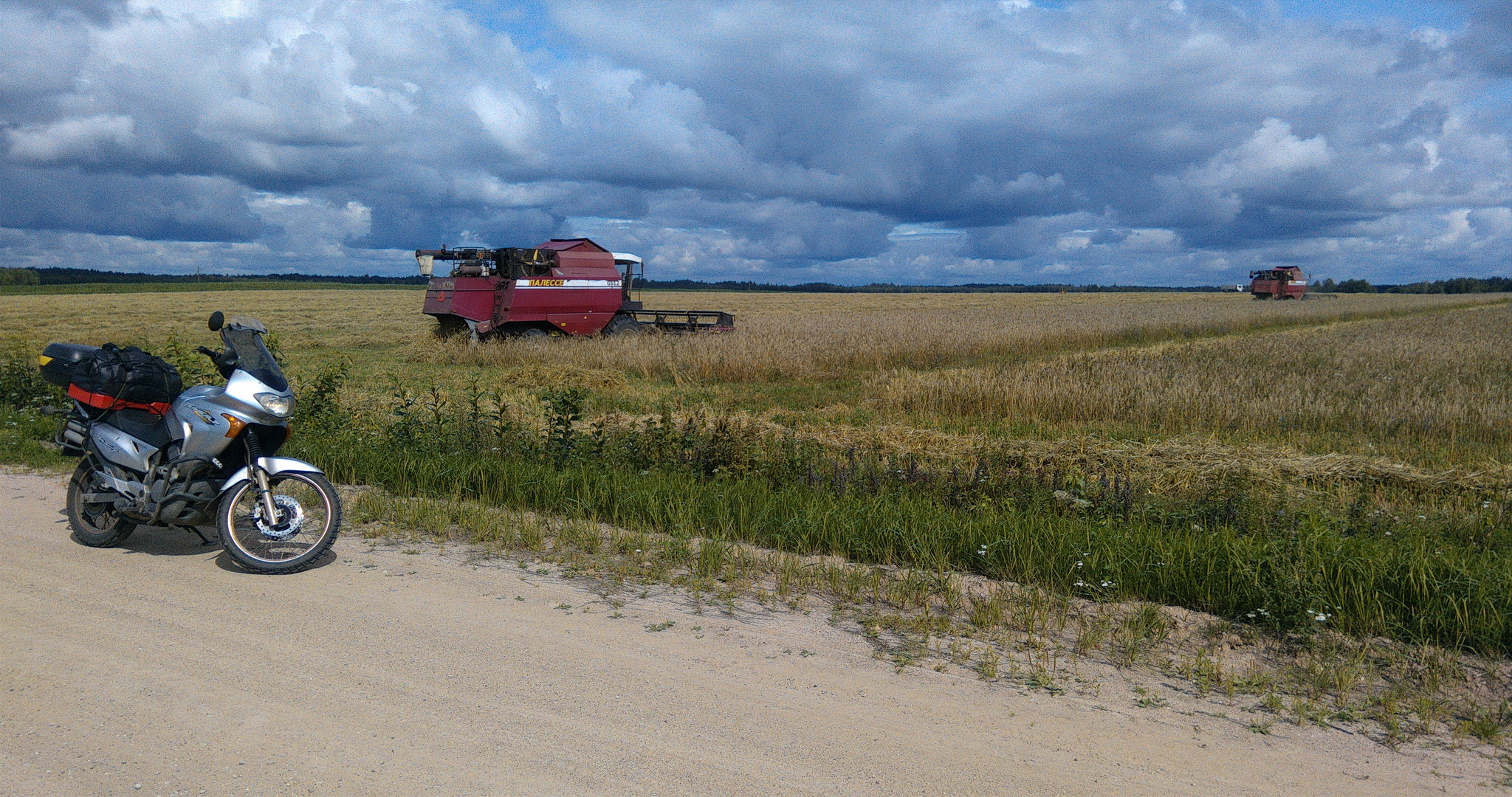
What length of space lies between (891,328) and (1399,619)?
69.4ft

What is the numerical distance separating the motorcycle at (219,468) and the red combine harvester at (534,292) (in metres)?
16.1

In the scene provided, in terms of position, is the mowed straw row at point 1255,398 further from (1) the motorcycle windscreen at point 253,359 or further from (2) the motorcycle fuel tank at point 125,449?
(2) the motorcycle fuel tank at point 125,449

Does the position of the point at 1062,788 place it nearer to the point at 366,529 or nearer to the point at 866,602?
the point at 866,602

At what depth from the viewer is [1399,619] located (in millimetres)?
4930

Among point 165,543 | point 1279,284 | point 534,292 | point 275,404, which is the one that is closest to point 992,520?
point 275,404

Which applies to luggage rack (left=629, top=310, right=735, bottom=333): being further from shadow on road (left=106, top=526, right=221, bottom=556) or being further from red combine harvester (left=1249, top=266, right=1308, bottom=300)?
red combine harvester (left=1249, top=266, right=1308, bottom=300)

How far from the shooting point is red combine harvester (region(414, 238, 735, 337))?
2250 centimetres

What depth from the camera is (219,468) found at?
235 inches

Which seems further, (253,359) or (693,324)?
(693,324)

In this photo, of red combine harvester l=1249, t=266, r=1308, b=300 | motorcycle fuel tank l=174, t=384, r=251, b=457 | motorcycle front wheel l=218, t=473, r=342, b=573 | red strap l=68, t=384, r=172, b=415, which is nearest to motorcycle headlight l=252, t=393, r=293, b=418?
motorcycle fuel tank l=174, t=384, r=251, b=457

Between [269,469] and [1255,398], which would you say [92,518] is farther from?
[1255,398]

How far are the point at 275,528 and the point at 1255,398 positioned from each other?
12.1m

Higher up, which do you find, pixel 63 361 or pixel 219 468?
pixel 63 361

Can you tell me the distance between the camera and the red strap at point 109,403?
6.16 meters
